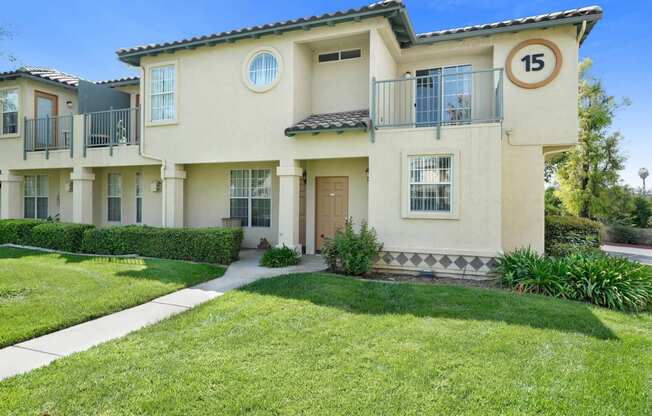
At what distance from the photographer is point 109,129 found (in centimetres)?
1402

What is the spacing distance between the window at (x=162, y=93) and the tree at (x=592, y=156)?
1925 cm

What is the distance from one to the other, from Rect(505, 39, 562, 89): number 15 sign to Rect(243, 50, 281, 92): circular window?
6.63m

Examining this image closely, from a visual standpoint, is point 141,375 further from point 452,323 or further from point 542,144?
point 542,144

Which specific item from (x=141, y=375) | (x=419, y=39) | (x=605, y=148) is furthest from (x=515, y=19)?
(x=605, y=148)

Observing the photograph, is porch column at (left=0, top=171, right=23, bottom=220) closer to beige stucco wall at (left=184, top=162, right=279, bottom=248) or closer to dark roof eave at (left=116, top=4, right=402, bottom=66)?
dark roof eave at (left=116, top=4, right=402, bottom=66)

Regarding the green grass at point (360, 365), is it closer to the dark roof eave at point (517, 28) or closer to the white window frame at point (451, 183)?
the white window frame at point (451, 183)

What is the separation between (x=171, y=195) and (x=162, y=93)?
3345 mm

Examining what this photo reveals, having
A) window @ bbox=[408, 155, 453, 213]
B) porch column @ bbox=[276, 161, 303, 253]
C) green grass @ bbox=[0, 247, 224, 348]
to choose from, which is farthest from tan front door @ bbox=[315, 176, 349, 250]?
green grass @ bbox=[0, 247, 224, 348]

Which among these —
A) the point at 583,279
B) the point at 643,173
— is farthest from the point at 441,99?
the point at 643,173

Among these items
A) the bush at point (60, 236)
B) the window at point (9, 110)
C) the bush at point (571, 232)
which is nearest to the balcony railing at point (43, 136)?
the window at point (9, 110)

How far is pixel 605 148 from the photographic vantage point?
2042cm

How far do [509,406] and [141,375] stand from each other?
365cm

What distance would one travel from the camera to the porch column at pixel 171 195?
12.4 metres

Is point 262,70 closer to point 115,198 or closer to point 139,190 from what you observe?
point 139,190
